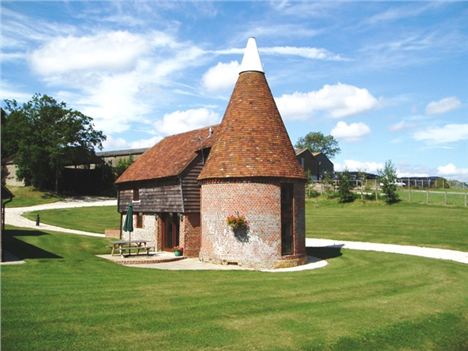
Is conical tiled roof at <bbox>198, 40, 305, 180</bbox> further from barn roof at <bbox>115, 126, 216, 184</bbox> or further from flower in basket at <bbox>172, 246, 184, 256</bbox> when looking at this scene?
flower in basket at <bbox>172, 246, 184, 256</bbox>

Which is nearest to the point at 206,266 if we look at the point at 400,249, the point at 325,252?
the point at 325,252

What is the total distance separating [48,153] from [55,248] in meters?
39.0

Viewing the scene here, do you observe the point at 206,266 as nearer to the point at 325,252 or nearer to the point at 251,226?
the point at 251,226

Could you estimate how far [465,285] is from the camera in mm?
14438

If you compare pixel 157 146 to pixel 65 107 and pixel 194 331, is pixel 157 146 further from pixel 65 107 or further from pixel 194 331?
pixel 65 107

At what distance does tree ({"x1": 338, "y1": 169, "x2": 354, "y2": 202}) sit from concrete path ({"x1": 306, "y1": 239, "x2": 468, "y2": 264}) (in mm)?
15295

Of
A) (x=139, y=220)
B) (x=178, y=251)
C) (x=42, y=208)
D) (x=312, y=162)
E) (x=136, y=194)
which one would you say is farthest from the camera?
(x=312, y=162)

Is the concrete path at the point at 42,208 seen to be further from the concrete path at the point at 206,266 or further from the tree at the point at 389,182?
the tree at the point at 389,182

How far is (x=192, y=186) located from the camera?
2216cm

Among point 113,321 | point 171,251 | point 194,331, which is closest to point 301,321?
point 194,331

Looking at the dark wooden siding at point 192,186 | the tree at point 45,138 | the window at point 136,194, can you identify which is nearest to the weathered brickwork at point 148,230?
the window at point 136,194

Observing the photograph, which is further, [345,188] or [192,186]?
[345,188]

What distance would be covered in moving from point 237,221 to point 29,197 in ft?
146

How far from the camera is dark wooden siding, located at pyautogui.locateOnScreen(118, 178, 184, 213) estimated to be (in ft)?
73.0
